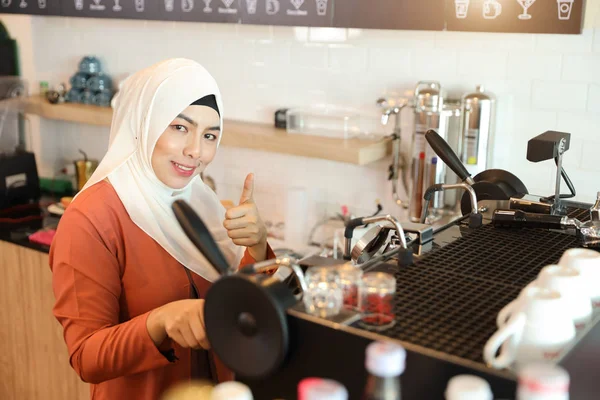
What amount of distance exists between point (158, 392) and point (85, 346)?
0.24m

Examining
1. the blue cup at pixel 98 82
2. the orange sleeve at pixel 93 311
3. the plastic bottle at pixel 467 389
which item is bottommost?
the orange sleeve at pixel 93 311

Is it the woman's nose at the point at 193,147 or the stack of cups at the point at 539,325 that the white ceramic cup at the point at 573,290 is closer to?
the stack of cups at the point at 539,325

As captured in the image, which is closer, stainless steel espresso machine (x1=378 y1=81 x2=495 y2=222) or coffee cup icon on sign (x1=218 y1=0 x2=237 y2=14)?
stainless steel espresso machine (x1=378 y1=81 x2=495 y2=222)

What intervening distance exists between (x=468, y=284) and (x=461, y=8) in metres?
1.33

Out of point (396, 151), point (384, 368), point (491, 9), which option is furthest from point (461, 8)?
point (384, 368)

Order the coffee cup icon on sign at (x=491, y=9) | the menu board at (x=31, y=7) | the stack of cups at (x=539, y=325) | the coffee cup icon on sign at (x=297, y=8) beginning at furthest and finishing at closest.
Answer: the menu board at (x=31, y=7), the coffee cup icon on sign at (x=297, y=8), the coffee cup icon on sign at (x=491, y=9), the stack of cups at (x=539, y=325)

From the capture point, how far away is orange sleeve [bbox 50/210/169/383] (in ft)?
4.70

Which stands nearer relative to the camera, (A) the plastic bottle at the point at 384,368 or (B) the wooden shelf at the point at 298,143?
(A) the plastic bottle at the point at 384,368

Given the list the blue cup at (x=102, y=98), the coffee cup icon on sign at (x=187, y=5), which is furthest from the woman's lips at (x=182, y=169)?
the blue cup at (x=102, y=98)

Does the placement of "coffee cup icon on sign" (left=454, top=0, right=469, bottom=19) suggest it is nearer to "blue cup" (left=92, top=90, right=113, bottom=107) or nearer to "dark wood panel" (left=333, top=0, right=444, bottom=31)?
"dark wood panel" (left=333, top=0, right=444, bottom=31)

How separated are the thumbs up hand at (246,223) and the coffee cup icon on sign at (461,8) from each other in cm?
90

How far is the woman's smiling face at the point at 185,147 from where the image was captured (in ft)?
5.65

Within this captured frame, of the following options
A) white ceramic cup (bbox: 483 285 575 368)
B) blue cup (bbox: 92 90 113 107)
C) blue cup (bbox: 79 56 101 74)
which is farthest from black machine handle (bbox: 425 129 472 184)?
blue cup (bbox: 79 56 101 74)

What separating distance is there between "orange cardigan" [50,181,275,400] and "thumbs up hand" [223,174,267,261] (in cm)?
14
